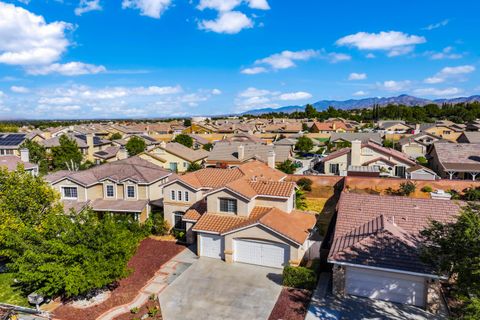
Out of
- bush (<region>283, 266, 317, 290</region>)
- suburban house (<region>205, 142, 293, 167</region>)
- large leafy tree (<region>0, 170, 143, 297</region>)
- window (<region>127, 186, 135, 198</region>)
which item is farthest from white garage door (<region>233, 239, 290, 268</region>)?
suburban house (<region>205, 142, 293, 167</region>)

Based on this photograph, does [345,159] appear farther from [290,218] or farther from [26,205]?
[26,205]

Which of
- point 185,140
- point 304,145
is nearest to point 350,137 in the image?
point 304,145

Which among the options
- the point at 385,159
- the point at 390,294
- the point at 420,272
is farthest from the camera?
the point at 385,159

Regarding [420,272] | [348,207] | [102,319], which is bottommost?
[102,319]

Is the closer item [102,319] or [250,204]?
[102,319]

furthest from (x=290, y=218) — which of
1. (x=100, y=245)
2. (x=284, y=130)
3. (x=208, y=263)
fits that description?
(x=284, y=130)

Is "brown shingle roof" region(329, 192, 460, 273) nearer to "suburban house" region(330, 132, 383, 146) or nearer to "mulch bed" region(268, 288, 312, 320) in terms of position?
"mulch bed" region(268, 288, 312, 320)

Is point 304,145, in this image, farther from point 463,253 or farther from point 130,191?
point 463,253
